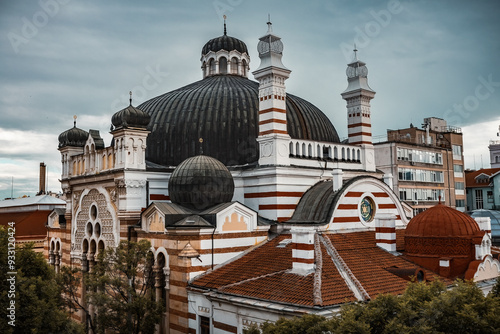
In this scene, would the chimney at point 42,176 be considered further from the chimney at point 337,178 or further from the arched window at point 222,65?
the chimney at point 337,178

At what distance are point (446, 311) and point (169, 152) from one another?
18.5 meters

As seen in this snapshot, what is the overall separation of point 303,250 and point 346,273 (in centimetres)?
186

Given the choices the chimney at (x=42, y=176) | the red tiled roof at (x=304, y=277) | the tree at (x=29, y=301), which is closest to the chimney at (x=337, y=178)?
the red tiled roof at (x=304, y=277)

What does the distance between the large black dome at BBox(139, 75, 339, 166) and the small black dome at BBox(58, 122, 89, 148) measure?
4864 millimetres

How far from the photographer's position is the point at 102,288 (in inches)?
744

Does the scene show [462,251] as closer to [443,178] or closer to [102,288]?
[102,288]

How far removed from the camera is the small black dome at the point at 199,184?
22.5 meters

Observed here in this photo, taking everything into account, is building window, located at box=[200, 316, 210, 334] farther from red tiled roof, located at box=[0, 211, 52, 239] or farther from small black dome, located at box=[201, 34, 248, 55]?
red tiled roof, located at box=[0, 211, 52, 239]

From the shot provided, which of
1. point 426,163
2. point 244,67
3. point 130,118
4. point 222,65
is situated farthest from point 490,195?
point 130,118

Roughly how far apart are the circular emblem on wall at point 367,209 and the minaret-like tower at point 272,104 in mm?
4625

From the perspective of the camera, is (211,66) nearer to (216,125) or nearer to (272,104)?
(216,125)

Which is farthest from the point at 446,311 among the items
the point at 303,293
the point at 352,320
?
the point at 303,293

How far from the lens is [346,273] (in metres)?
18.0

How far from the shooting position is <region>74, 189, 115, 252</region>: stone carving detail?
82.2ft
